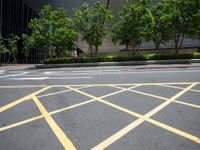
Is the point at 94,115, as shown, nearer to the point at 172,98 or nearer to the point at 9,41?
the point at 172,98

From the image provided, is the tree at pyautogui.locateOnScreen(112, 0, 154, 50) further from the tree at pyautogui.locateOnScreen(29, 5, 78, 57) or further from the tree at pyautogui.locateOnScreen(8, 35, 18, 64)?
the tree at pyautogui.locateOnScreen(8, 35, 18, 64)

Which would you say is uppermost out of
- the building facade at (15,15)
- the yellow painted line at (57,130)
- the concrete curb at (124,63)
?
the building facade at (15,15)

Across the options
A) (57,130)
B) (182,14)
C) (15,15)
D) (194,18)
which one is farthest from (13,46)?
(57,130)

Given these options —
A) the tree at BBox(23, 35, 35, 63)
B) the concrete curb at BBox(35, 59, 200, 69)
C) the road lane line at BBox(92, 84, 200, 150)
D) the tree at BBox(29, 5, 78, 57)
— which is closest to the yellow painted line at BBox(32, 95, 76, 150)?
the road lane line at BBox(92, 84, 200, 150)

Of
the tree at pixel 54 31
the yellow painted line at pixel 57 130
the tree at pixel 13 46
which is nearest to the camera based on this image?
the yellow painted line at pixel 57 130

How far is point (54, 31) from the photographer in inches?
1234

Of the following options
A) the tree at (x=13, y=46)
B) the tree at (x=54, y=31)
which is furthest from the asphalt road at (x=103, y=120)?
the tree at (x=13, y=46)

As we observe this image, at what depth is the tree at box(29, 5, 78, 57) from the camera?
101 ft

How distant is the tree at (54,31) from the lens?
30.7m

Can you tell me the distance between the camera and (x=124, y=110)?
7.12 m

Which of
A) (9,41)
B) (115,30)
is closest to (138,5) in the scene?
(115,30)

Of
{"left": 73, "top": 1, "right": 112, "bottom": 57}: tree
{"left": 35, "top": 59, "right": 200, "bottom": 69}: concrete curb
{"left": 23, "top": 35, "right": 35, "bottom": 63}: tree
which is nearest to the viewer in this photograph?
{"left": 35, "top": 59, "right": 200, "bottom": 69}: concrete curb

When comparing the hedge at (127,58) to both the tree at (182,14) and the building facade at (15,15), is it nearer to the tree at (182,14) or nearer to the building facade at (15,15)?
the tree at (182,14)

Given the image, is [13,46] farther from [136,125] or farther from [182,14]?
[136,125]
